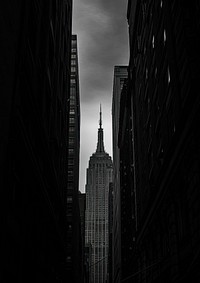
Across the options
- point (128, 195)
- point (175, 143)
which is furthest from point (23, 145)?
→ point (128, 195)

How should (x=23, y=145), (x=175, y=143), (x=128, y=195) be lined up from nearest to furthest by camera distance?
(x=23, y=145) → (x=175, y=143) → (x=128, y=195)

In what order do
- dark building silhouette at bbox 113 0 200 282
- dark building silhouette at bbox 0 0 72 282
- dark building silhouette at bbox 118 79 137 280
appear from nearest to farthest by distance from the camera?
dark building silhouette at bbox 0 0 72 282 → dark building silhouette at bbox 113 0 200 282 → dark building silhouette at bbox 118 79 137 280

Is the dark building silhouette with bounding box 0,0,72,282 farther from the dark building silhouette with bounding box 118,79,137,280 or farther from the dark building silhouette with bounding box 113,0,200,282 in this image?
the dark building silhouette with bounding box 118,79,137,280

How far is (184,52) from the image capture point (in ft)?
86.3

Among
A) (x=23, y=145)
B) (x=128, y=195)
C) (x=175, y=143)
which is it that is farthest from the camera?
(x=128, y=195)

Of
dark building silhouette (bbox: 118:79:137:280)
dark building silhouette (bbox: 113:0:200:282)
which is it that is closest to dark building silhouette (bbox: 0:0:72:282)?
dark building silhouette (bbox: 113:0:200:282)

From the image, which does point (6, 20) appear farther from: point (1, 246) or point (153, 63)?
point (153, 63)

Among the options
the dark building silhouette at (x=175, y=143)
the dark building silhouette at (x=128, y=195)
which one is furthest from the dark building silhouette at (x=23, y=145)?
the dark building silhouette at (x=128, y=195)

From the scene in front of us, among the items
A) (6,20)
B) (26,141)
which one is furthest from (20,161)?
(6,20)

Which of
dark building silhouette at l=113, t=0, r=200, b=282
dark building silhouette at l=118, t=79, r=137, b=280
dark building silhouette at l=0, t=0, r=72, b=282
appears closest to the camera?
dark building silhouette at l=0, t=0, r=72, b=282

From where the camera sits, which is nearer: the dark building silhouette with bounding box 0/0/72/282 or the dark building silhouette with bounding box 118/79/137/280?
the dark building silhouette with bounding box 0/0/72/282

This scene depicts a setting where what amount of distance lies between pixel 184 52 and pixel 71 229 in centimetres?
8007

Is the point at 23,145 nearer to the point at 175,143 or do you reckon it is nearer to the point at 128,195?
the point at 175,143

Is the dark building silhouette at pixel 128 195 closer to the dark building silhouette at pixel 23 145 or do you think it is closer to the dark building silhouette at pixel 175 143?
the dark building silhouette at pixel 175 143
